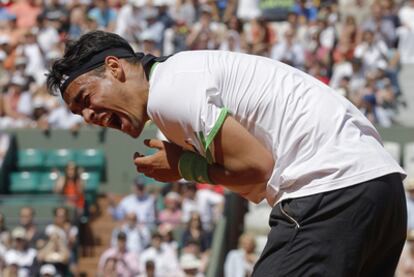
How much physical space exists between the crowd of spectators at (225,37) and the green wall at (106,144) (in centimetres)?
17

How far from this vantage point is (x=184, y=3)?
56.9 ft

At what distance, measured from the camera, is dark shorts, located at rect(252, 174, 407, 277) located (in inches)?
147

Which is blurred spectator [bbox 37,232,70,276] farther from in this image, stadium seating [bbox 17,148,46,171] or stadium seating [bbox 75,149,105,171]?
stadium seating [bbox 17,148,46,171]

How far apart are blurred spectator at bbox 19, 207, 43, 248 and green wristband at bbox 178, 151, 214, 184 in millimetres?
8522

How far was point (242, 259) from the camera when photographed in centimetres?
1112

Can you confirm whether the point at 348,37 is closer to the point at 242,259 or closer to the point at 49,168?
the point at 49,168

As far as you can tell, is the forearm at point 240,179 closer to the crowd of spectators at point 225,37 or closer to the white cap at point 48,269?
the white cap at point 48,269

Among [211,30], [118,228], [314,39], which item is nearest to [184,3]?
[211,30]

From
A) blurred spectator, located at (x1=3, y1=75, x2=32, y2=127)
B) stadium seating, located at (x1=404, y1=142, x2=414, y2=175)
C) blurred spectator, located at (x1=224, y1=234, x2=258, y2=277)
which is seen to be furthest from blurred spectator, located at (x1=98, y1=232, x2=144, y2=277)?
blurred spectator, located at (x1=3, y1=75, x2=32, y2=127)

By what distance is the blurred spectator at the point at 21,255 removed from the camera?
39.0 ft

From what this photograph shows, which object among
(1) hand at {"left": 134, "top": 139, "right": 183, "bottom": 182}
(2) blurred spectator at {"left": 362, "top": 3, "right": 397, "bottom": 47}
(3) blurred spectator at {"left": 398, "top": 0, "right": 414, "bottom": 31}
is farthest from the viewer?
(3) blurred spectator at {"left": 398, "top": 0, "right": 414, "bottom": 31}

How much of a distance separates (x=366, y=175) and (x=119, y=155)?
37.2 feet

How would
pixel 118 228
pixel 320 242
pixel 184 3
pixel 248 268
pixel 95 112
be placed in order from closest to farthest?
pixel 320 242, pixel 95 112, pixel 248 268, pixel 118 228, pixel 184 3

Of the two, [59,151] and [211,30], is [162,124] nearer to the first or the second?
[59,151]
